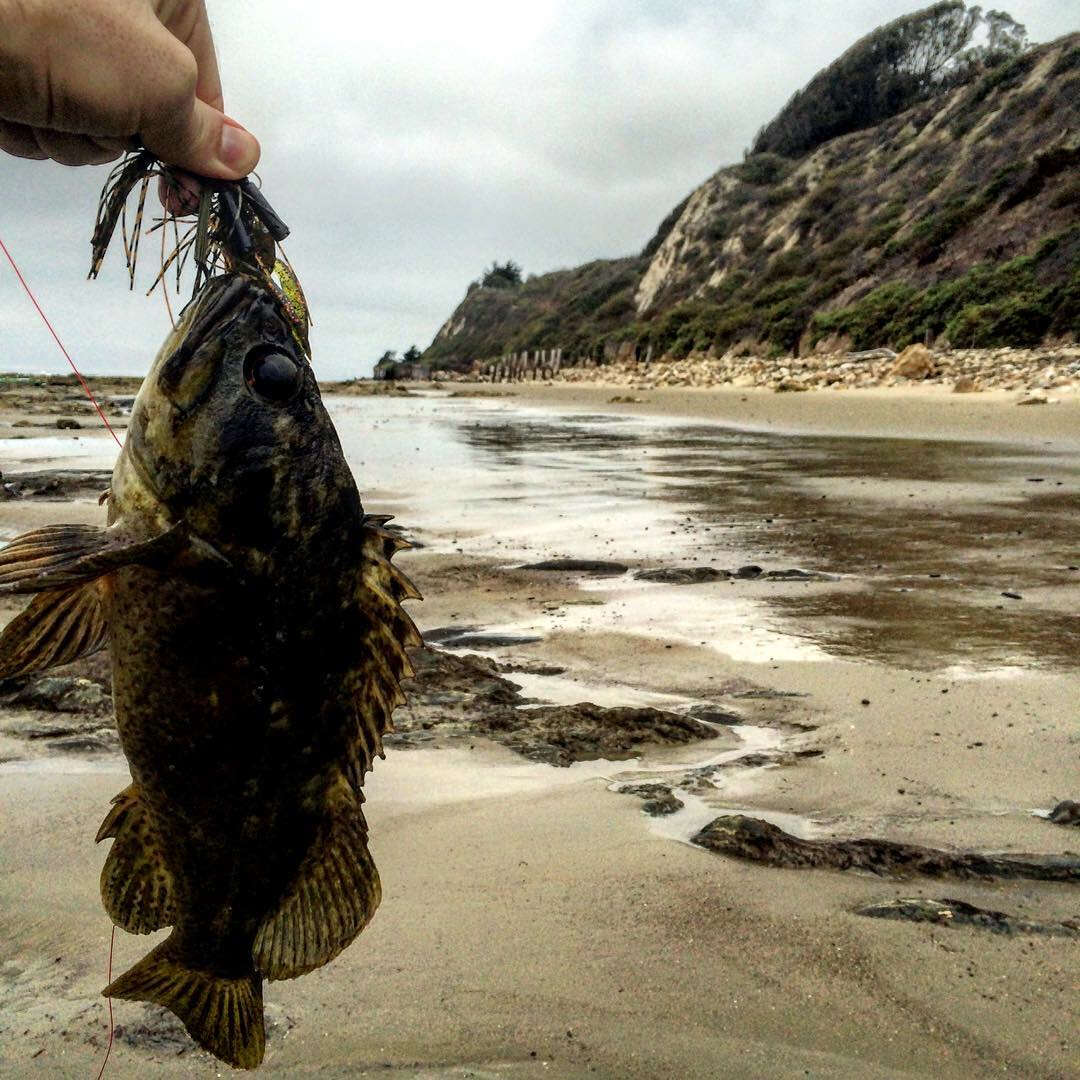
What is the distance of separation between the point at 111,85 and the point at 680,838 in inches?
117

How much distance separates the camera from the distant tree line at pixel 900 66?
2263 inches

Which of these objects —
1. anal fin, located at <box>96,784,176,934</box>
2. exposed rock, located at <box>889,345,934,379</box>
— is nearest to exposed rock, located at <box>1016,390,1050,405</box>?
exposed rock, located at <box>889,345,934,379</box>

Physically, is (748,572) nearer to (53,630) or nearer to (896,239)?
(53,630)

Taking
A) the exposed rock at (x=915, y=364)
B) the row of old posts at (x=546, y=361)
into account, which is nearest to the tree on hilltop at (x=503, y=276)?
the row of old posts at (x=546, y=361)

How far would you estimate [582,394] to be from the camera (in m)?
44.7

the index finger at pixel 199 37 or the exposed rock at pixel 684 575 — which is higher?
the index finger at pixel 199 37

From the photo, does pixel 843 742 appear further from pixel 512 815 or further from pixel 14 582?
pixel 14 582

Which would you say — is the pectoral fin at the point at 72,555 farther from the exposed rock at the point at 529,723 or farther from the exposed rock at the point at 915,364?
the exposed rock at the point at 915,364

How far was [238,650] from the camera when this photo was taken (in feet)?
7.43

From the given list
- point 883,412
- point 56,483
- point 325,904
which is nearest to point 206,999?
point 325,904

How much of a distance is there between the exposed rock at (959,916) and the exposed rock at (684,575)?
4959 mm

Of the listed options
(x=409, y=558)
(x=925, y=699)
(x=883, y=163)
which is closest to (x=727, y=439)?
(x=409, y=558)

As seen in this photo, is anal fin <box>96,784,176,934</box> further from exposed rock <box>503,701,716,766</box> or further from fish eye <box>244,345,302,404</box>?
exposed rock <box>503,701,716,766</box>

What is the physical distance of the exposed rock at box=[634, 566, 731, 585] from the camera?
8375 mm
